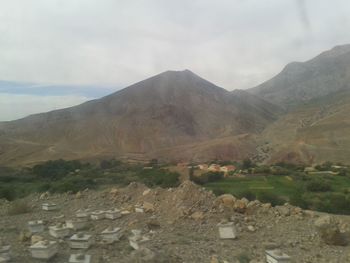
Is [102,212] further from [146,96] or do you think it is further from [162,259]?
[146,96]

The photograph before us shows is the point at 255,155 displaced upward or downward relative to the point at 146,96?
downward

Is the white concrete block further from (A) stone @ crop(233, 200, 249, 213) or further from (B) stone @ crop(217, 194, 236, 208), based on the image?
(A) stone @ crop(233, 200, 249, 213)

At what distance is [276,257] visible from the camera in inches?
356

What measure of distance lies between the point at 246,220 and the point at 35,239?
5.81 metres

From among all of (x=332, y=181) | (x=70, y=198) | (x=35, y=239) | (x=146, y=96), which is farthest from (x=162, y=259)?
(x=146, y=96)

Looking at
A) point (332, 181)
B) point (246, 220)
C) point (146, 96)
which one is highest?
point (146, 96)

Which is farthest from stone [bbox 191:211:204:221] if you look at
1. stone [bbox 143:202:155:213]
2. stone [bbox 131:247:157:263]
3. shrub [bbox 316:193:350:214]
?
shrub [bbox 316:193:350:214]

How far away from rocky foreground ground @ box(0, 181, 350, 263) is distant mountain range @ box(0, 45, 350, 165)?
52.9m

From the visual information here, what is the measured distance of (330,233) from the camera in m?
11.0

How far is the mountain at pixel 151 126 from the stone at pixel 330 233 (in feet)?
214

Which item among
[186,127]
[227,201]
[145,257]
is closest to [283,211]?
[227,201]

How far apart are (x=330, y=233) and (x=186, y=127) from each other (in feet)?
309

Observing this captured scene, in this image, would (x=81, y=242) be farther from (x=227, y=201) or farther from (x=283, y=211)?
(x=283, y=211)

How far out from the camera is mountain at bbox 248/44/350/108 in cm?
13988
